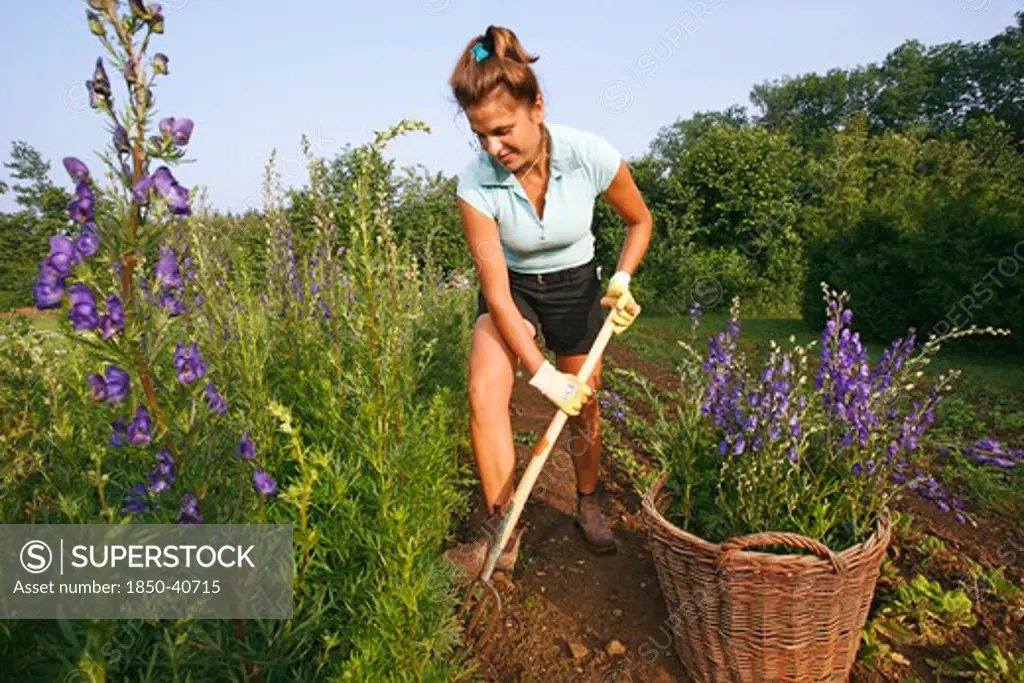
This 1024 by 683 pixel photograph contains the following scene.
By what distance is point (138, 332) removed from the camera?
125 cm

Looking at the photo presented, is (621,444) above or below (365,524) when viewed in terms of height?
below

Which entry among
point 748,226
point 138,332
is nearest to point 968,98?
point 748,226

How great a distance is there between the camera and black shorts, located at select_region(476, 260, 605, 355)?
8.96ft

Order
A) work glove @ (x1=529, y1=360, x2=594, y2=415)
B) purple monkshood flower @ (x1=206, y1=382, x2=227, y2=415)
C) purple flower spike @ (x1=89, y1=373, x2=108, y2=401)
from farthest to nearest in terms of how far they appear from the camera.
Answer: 1. work glove @ (x1=529, y1=360, x2=594, y2=415)
2. purple monkshood flower @ (x1=206, y1=382, x2=227, y2=415)
3. purple flower spike @ (x1=89, y1=373, x2=108, y2=401)

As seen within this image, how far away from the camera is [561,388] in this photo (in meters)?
2.36

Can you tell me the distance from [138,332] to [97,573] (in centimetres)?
65

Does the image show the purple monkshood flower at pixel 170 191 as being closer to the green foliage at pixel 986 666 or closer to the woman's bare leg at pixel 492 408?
the woman's bare leg at pixel 492 408

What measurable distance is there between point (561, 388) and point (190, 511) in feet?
4.42

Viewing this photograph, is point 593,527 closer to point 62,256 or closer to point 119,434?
point 119,434

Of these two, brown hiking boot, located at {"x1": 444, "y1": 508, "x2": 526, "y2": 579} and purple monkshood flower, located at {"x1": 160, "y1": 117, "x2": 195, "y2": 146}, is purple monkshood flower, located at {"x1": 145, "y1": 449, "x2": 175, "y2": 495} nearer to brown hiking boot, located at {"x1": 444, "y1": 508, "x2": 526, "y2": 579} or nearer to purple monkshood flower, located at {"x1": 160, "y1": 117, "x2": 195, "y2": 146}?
purple monkshood flower, located at {"x1": 160, "y1": 117, "x2": 195, "y2": 146}

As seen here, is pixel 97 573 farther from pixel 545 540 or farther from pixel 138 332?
pixel 545 540

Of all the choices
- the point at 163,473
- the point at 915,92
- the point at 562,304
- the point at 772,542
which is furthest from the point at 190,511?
the point at 915,92

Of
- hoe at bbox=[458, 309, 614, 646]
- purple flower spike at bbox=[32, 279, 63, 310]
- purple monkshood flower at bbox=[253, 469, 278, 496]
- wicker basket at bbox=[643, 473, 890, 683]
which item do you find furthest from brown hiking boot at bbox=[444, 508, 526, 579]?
purple flower spike at bbox=[32, 279, 63, 310]

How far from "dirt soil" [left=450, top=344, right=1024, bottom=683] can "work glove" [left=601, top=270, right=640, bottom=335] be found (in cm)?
107
